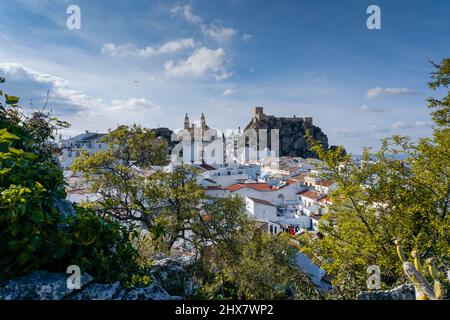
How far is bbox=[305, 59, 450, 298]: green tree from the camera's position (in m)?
7.42

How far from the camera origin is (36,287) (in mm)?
2406

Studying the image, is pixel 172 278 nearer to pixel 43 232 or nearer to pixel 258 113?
pixel 43 232

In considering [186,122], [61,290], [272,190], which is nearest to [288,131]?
[186,122]

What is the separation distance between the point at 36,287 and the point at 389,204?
341 inches

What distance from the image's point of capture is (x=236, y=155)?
313ft

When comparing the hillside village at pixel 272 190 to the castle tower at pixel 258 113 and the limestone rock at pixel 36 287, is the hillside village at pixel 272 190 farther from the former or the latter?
the castle tower at pixel 258 113

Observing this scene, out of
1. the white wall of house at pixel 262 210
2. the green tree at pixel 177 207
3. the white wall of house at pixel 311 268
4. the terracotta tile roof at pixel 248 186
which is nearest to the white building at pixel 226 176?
the terracotta tile roof at pixel 248 186

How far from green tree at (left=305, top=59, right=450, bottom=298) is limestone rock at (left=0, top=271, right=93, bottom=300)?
6678 millimetres

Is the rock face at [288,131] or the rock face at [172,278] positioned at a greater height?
the rock face at [288,131]

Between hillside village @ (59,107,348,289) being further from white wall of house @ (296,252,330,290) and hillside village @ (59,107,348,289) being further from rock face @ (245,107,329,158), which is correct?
rock face @ (245,107,329,158)

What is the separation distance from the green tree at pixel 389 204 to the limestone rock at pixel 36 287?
6.68m

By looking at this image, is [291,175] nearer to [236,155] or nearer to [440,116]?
[236,155]

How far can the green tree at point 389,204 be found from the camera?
24.3 ft

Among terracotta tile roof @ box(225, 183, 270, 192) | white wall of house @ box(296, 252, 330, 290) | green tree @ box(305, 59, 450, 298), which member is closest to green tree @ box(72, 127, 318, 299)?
green tree @ box(305, 59, 450, 298)
